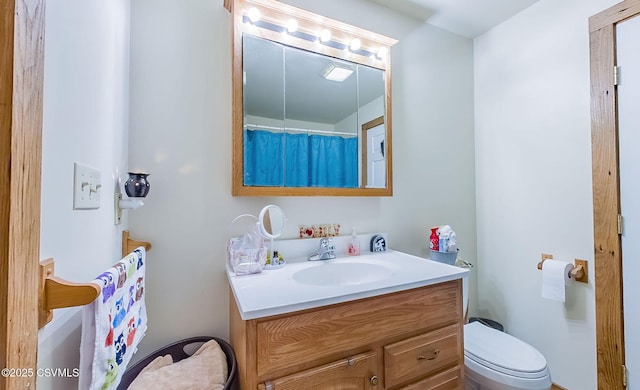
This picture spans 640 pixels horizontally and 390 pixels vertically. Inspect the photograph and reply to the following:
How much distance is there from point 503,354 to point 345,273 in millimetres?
856

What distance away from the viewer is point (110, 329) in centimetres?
63

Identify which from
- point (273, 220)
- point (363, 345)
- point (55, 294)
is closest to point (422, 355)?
point (363, 345)

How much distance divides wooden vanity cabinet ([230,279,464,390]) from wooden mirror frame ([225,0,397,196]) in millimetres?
648

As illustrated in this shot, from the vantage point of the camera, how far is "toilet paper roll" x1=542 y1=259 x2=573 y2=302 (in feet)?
4.91

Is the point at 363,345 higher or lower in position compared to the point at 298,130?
lower

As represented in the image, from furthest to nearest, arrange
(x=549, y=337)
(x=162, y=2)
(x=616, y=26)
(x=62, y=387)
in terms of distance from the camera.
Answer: (x=549, y=337), (x=616, y=26), (x=162, y=2), (x=62, y=387)

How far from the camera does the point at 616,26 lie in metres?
1.36

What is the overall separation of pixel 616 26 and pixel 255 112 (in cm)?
187

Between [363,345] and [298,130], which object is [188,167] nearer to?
[298,130]

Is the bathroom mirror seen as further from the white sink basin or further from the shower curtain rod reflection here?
the shower curtain rod reflection

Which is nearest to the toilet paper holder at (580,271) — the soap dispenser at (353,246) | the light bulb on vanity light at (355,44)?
the soap dispenser at (353,246)

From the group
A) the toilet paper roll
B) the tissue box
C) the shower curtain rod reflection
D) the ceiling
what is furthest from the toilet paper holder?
the ceiling

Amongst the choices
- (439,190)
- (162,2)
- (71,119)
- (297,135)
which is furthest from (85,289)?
Answer: (439,190)

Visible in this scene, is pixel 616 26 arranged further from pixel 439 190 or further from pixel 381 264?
pixel 381 264
